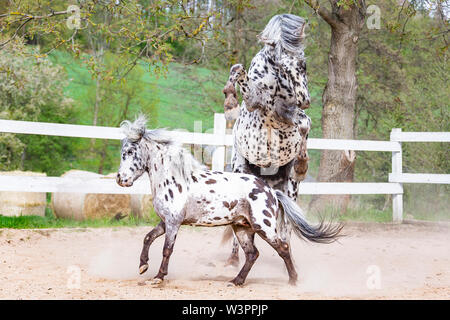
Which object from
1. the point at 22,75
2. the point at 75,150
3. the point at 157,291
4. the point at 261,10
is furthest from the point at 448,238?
→ the point at 75,150

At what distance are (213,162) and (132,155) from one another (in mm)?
3822

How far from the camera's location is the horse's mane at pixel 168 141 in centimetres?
439

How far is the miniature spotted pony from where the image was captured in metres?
4.32

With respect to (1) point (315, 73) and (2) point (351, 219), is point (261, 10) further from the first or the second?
(2) point (351, 219)

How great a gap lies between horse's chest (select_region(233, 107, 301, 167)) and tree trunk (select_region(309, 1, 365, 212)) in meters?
5.03

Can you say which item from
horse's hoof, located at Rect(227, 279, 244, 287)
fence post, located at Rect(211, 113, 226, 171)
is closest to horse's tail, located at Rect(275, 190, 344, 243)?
horse's hoof, located at Rect(227, 279, 244, 287)

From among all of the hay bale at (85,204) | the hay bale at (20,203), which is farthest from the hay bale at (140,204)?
the hay bale at (20,203)

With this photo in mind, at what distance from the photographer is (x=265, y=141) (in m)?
4.78

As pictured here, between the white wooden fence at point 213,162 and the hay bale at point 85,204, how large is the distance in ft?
1.32

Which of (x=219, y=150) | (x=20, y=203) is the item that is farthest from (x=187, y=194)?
(x=20, y=203)

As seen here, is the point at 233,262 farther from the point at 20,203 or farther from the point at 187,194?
the point at 20,203

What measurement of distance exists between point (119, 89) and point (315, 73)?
637 cm

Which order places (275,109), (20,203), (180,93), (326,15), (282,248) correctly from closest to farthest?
(282,248), (275,109), (20,203), (326,15), (180,93)

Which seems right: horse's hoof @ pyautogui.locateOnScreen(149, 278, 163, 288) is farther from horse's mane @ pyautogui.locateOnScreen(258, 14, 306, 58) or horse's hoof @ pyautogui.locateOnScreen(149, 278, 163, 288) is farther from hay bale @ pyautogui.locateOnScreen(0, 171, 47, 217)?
hay bale @ pyautogui.locateOnScreen(0, 171, 47, 217)
